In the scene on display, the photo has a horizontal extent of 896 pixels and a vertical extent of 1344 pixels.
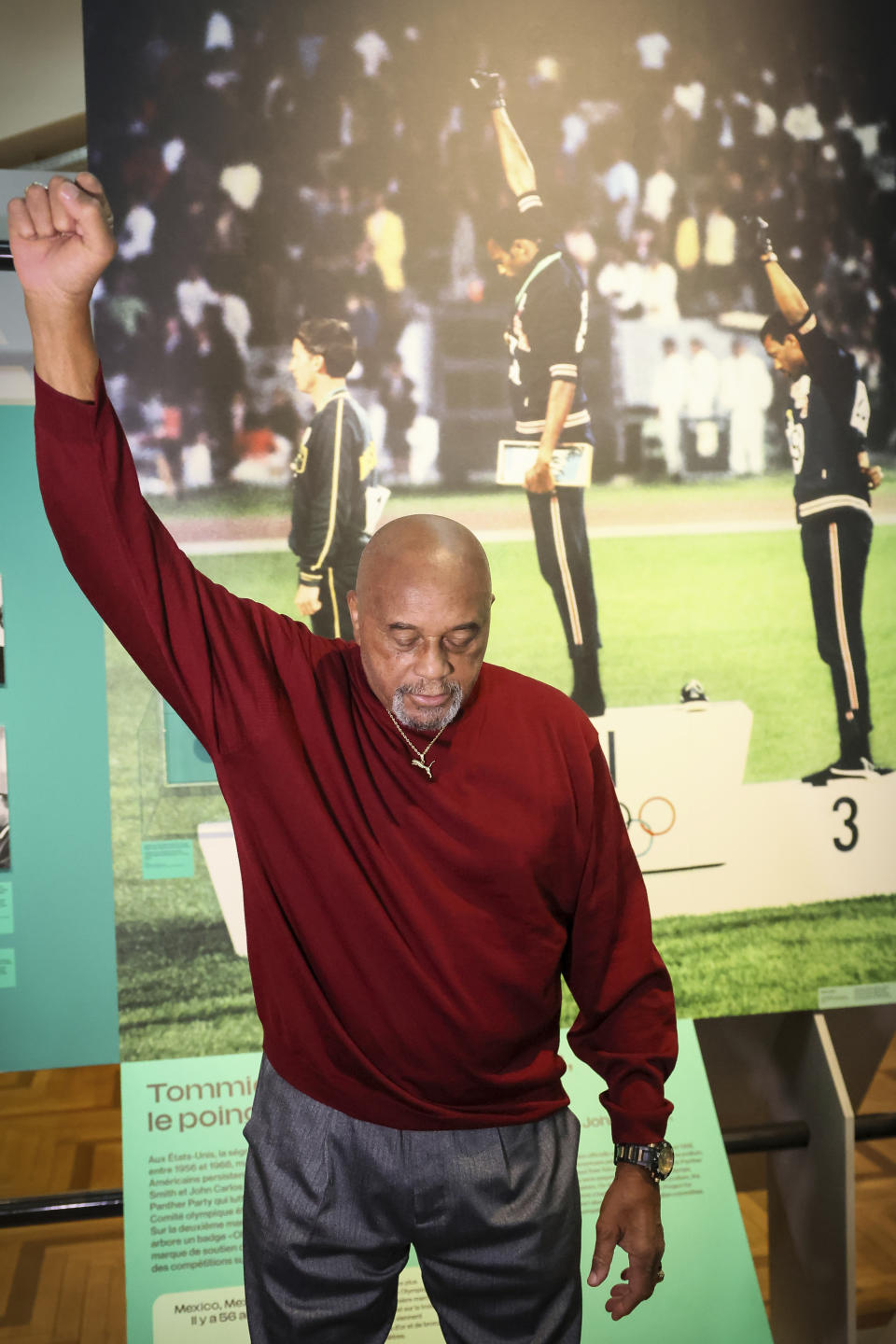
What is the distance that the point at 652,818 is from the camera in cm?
268

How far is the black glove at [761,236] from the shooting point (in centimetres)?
269

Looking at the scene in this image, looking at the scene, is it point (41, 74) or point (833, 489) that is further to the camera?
point (41, 74)

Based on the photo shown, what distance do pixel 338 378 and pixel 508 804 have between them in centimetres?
133

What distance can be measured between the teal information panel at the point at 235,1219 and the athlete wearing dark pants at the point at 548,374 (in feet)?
3.40

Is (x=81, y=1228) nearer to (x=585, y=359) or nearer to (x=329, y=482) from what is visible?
(x=329, y=482)

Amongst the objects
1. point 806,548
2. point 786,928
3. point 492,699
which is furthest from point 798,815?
point 492,699

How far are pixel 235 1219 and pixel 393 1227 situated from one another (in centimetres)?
98

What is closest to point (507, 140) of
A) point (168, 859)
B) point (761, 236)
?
point (761, 236)

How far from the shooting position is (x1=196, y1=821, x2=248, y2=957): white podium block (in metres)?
2.48

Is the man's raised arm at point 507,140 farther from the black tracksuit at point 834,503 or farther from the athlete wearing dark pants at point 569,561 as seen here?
the black tracksuit at point 834,503

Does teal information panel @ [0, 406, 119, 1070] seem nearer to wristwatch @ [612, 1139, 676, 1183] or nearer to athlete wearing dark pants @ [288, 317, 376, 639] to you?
athlete wearing dark pants @ [288, 317, 376, 639]

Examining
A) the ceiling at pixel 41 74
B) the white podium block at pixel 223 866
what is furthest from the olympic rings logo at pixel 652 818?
the ceiling at pixel 41 74

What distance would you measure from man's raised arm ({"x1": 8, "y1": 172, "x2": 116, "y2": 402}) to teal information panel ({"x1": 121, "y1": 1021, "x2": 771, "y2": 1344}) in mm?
1693

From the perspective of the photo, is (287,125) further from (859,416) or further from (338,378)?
(859,416)
